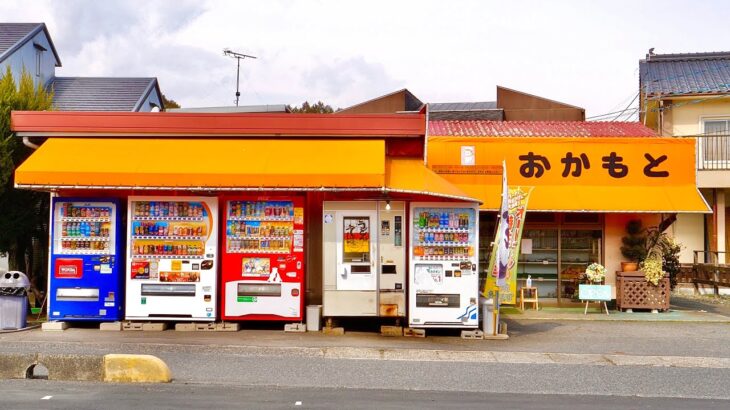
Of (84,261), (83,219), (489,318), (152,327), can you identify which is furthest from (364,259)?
(83,219)

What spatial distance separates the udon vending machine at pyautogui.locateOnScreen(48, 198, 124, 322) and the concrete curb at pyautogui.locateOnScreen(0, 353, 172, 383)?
11.3 feet

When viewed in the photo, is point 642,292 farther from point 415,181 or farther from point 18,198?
point 18,198

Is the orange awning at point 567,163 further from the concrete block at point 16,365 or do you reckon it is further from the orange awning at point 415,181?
the concrete block at point 16,365

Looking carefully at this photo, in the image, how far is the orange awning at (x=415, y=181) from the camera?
483 inches

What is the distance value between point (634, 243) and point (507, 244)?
225 inches

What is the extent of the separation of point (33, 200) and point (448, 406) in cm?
1091

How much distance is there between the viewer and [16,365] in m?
9.13

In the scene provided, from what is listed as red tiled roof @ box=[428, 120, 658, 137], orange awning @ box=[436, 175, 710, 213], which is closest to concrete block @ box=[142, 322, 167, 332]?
orange awning @ box=[436, 175, 710, 213]

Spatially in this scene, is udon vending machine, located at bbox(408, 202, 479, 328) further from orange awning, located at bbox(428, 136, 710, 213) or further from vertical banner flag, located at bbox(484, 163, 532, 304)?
orange awning, located at bbox(428, 136, 710, 213)

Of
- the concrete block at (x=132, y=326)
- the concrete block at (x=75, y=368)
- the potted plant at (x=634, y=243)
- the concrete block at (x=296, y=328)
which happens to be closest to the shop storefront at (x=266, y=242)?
the concrete block at (x=132, y=326)

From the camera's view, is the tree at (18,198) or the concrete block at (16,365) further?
the tree at (18,198)

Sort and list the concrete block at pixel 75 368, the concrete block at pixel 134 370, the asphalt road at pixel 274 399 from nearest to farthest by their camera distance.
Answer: the asphalt road at pixel 274 399 < the concrete block at pixel 134 370 < the concrete block at pixel 75 368

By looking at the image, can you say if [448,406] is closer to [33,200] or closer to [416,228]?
[416,228]

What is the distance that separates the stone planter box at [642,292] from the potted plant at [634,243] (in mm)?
413
